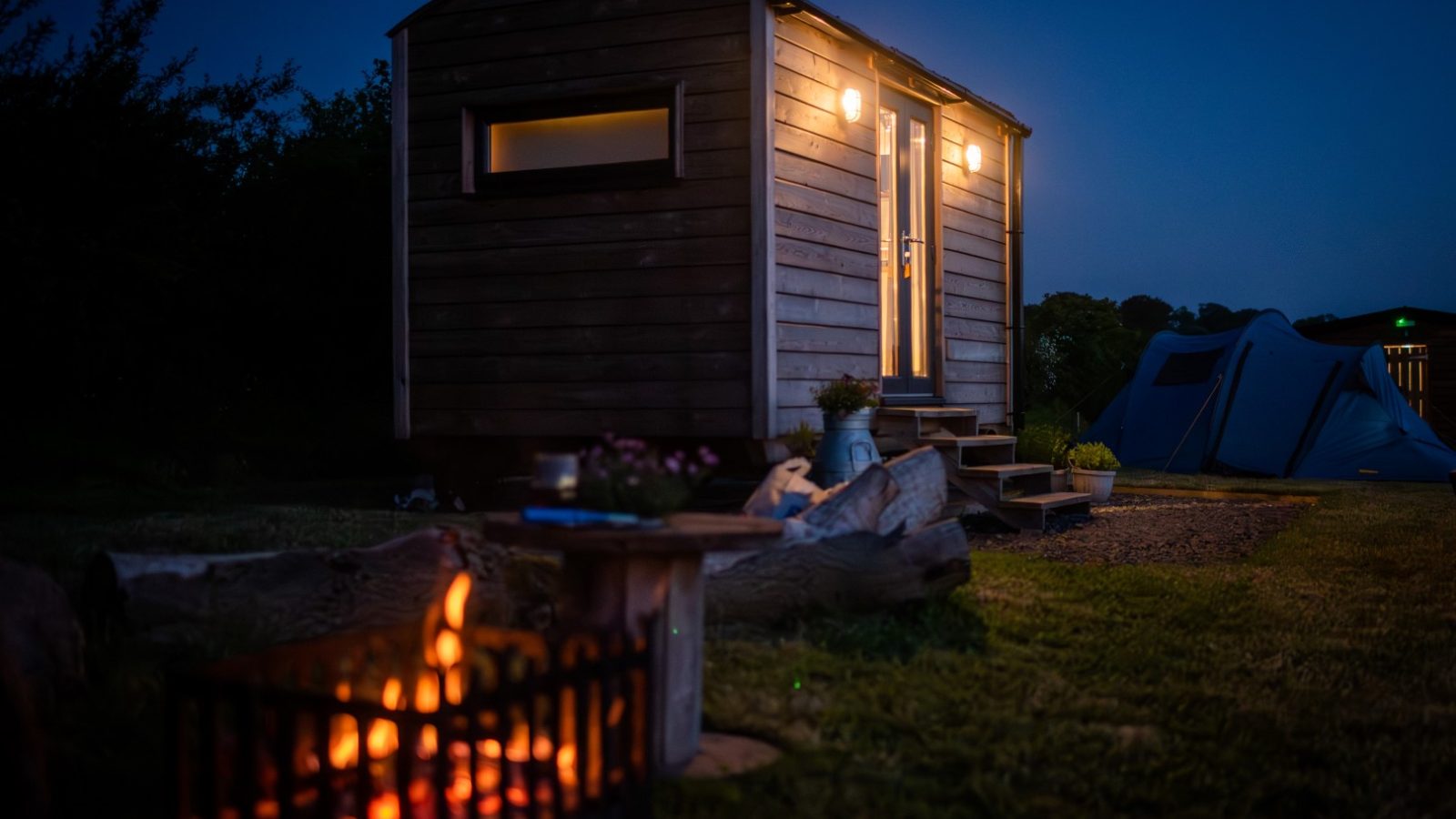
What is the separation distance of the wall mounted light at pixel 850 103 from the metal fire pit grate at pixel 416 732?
6.16 meters

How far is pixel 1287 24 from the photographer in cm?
4578

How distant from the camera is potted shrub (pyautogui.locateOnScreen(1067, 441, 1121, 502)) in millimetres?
9398

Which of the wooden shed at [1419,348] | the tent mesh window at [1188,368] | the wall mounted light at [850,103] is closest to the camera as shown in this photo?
the wall mounted light at [850,103]

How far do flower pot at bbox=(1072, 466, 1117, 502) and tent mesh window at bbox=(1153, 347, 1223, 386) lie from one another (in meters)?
5.35

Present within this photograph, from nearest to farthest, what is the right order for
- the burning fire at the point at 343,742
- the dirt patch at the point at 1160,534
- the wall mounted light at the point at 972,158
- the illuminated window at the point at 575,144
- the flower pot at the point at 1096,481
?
1. the burning fire at the point at 343,742
2. the dirt patch at the point at 1160,534
3. the illuminated window at the point at 575,144
4. the flower pot at the point at 1096,481
5. the wall mounted light at the point at 972,158

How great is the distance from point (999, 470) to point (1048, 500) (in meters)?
0.50

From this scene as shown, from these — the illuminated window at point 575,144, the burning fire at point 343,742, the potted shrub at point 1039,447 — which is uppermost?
the illuminated window at point 575,144

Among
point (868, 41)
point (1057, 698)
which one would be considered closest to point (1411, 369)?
point (868, 41)

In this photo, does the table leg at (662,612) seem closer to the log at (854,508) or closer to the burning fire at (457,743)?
the burning fire at (457,743)

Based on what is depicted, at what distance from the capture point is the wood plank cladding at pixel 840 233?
7.39 m

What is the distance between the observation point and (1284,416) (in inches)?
527

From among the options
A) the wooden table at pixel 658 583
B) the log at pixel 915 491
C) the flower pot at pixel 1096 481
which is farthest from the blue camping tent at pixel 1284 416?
the wooden table at pixel 658 583

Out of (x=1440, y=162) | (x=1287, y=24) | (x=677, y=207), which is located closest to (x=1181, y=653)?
(x=677, y=207)

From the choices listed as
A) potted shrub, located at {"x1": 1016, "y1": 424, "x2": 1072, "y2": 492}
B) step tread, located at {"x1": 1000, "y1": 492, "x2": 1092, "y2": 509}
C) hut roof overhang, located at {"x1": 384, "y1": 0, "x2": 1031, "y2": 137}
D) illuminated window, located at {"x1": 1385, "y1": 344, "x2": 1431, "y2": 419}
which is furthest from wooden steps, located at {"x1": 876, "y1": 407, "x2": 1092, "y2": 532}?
illuminated window, located at {"x1": 1385, "y1": 344, "x2": 1431, "y2": 419}
